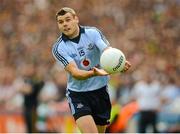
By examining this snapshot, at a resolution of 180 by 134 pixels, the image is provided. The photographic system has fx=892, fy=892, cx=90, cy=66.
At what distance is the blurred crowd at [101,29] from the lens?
19641mm

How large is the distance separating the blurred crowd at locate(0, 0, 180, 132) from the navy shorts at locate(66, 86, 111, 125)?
7.41 m

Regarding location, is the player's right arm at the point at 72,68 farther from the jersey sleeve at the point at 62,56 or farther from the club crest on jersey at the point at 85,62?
the club crest on jersey at the point at 85,62

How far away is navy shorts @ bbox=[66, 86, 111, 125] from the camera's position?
1169 centimetres

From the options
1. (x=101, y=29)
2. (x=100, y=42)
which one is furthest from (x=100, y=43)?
(x=101, y=29)

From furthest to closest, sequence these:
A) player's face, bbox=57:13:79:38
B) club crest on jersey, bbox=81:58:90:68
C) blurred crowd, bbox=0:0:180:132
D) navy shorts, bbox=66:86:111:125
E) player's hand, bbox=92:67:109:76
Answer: blurred crowd, bbox=0:0:180:132 < navy shorts, bbox=66:86:111:125 < club crest on jersey, bbox=81:58:90:68 < player's face, bbox=57:13:79:38 < player's hand, bbox=92:67:109:76

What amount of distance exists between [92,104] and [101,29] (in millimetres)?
8254

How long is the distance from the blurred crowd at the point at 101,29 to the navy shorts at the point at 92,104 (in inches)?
292

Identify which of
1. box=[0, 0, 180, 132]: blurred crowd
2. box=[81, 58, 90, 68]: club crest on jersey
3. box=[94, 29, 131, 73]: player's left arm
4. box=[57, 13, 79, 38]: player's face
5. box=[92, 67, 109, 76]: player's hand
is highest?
box=[57, 13, 79, 38]: player's face

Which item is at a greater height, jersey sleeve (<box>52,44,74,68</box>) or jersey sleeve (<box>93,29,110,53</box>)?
jersey sleeve (<box>93,29,110,53</box>)

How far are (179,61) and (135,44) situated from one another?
3.47 ft

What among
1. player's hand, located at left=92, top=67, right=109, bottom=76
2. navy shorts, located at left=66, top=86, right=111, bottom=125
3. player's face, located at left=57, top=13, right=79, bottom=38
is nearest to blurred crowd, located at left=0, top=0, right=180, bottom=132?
navy shorts, located at left=66, top=86, right=111, bottom=125

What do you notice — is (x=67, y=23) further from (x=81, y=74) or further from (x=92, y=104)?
(x=92, y=104)

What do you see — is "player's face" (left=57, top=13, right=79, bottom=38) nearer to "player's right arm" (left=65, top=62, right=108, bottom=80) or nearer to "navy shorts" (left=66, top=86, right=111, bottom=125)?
"player's right arm" (left=65, top=62, right=108, bottom=80)

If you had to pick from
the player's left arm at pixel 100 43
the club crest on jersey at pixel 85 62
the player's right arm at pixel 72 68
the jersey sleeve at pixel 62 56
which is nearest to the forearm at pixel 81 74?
the player's right arm at pixel 72 68
